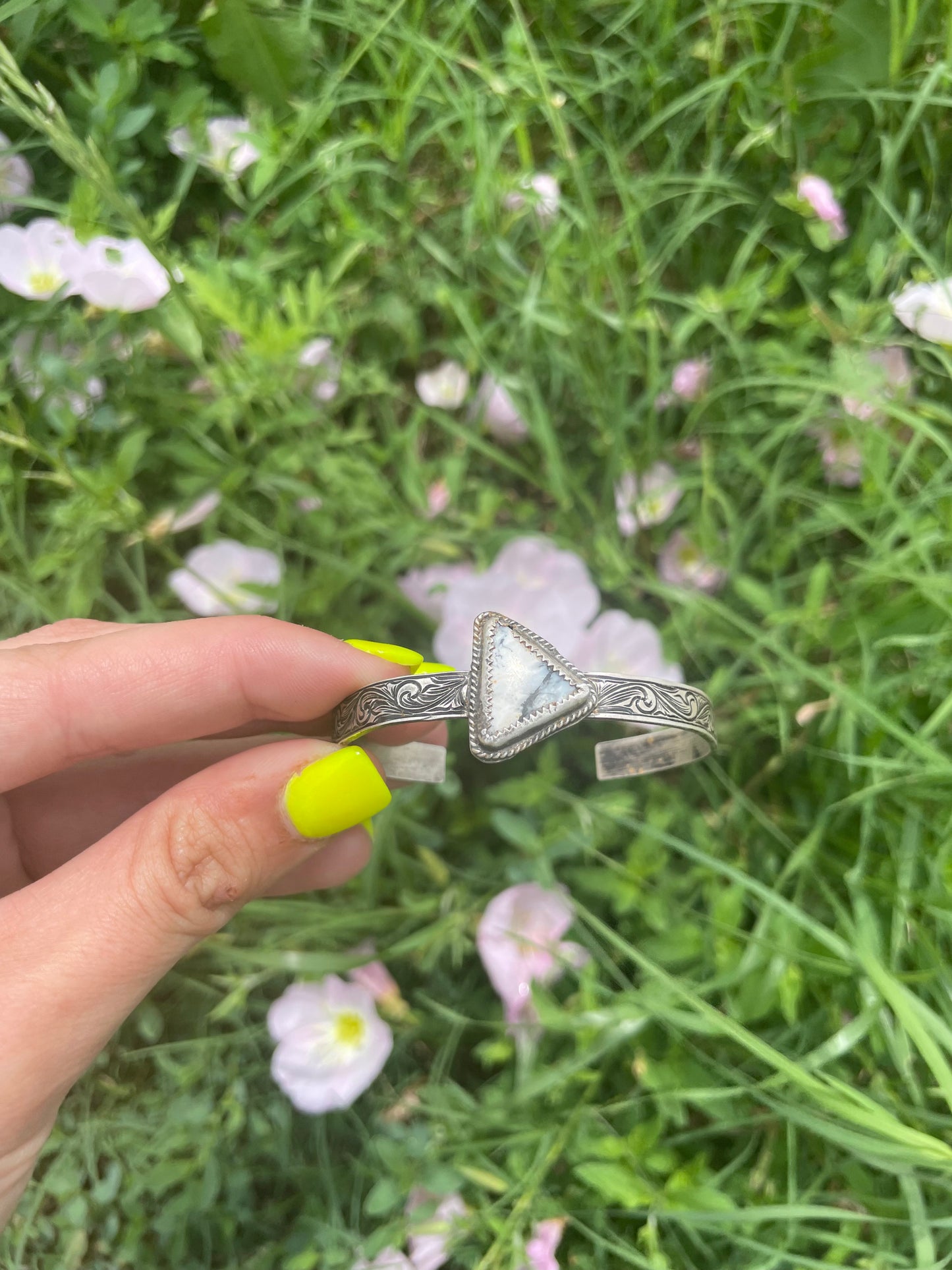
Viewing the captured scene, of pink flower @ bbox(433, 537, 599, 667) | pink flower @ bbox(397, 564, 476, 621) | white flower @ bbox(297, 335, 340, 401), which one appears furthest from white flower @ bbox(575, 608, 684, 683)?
white flower @ bbox(297, 335, 340, 401)

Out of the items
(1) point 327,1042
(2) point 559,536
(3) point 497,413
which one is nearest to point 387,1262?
(1) point 327,1042

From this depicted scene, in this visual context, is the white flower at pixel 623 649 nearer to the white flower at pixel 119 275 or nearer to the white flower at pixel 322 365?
the white flower at pixel 322 365

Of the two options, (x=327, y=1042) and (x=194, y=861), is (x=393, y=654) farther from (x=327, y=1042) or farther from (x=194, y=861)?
(x=327, y=1042)

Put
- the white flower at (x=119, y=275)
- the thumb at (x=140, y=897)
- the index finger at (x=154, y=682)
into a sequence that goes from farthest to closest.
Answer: the white flower at (x=119, y=275)
the index finger at (x=154, y=682)
the thumb at (x=140, y=897)

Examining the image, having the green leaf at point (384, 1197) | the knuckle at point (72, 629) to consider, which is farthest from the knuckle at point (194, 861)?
the green leaf at point (384, 1197)

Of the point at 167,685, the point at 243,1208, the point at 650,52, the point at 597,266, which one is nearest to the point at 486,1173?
the point at 243,1208
